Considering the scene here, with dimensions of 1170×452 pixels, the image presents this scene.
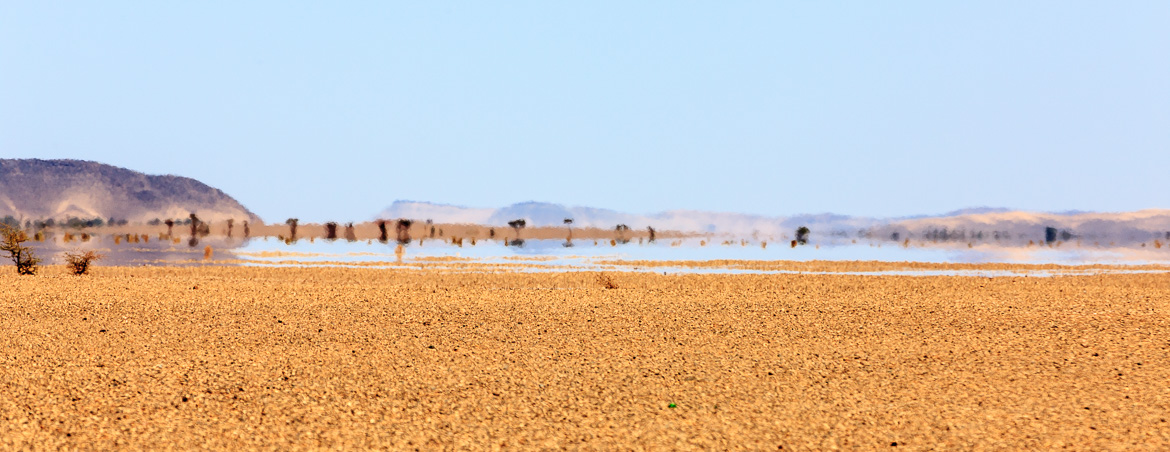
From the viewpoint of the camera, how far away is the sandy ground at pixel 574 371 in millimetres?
7180

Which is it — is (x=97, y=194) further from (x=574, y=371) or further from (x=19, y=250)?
(x=574, y=371)

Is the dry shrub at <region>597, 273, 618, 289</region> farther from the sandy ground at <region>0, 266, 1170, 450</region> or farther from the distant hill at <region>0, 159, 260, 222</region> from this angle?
the distant hill at <region>0, 159, 260, 222</region>

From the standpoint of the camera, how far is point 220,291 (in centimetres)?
1792

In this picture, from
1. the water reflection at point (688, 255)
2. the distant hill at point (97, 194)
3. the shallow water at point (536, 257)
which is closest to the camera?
the shallow water at point (536, 257)

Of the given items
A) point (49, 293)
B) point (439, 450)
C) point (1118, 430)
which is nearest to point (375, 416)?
point (439, 450)

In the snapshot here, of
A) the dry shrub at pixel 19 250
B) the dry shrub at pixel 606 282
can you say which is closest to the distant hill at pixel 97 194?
the dry shrub at pixel 19 250

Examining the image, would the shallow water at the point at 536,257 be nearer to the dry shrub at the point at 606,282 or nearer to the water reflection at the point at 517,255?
the water reflection at the point at 517,255

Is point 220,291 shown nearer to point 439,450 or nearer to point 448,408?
point 448,408

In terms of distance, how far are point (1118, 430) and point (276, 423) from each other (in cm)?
701

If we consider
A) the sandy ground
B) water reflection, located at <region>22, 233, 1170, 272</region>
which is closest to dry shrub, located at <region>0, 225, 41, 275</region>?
water reflection, located at <region>22, 233, 1170, 272</region>

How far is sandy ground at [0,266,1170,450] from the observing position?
7.18 m

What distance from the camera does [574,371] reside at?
9.66 meters

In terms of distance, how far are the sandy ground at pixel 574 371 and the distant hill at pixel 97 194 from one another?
154m

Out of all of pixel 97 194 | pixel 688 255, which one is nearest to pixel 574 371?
pixel 688 255
